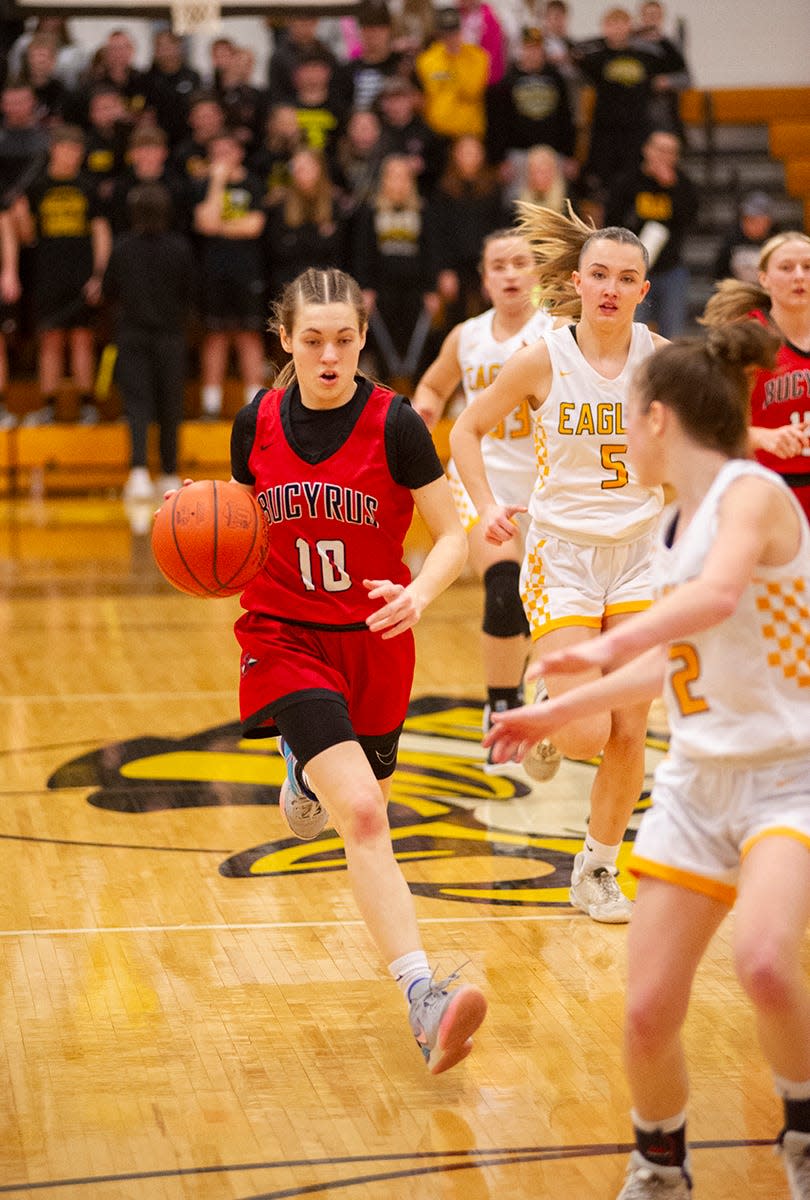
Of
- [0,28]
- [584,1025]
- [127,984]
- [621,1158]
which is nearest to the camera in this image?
[621,1158]

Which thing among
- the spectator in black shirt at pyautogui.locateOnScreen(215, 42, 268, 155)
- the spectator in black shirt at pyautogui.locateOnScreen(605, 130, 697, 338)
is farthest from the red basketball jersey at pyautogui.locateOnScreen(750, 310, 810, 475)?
the spectator in black shirt at pyautogui.locateOnScreen(215, 42, 268, 155)

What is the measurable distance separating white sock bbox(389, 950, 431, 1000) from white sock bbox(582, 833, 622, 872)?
4.14 ft

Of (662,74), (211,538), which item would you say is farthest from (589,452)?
(662,74)

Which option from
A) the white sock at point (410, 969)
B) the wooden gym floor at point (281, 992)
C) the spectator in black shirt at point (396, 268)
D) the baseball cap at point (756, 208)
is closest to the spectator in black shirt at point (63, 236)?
the spectator in black shirt at point (396, 268)

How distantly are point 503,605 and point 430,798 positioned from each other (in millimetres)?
787

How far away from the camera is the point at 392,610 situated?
3.85 metres

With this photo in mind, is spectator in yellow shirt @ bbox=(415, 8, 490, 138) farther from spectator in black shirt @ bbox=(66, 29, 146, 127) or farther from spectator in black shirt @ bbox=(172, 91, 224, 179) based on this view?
spectator in black shirt @ bbox=(66, 29, 146, 127)

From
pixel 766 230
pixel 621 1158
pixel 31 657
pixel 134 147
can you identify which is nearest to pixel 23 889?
pixel 621 1158

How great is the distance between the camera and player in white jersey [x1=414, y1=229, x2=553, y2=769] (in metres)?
6.56

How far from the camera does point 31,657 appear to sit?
8.56m

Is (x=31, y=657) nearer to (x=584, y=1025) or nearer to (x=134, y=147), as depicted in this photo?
(x=584, y=1025)

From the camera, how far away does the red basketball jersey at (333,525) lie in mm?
4258

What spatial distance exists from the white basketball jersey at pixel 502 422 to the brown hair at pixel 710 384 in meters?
3.46

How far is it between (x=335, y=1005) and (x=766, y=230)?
1091 cm
